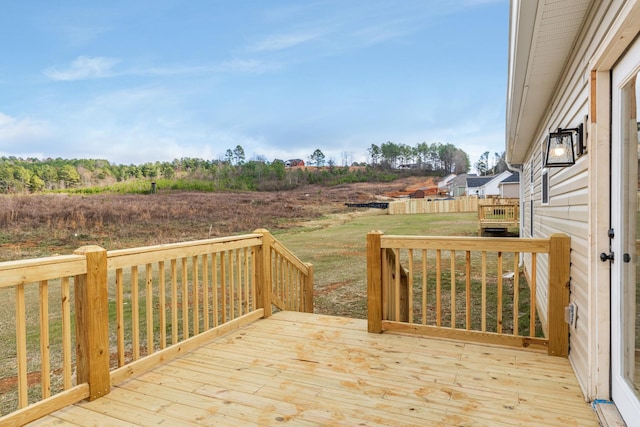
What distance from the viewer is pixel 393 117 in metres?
60.7

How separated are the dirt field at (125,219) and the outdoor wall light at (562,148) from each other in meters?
14.0

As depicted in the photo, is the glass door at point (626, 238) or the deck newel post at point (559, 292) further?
the deck newel post at point (559, 292)

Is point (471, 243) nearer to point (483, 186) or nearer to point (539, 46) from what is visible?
point (539, 46)

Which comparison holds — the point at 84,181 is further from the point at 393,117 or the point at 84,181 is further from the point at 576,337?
the point at 393,117

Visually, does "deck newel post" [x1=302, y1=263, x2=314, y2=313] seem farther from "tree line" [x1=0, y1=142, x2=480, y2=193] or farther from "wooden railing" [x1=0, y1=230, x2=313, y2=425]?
"tree line" [x1=0, y1=142, x2=480, y2=193]

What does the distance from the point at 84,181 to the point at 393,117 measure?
5228 cm

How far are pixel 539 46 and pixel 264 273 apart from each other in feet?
10.4

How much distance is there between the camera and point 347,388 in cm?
236

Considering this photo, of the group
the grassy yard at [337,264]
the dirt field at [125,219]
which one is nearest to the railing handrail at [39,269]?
the grassy yard at [337,264]

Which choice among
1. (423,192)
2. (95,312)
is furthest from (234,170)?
Result: (423,192)

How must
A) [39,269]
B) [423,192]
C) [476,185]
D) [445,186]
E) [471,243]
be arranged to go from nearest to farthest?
[39,269]
[471,243]
[476,185]
[423,192]
[445,186]

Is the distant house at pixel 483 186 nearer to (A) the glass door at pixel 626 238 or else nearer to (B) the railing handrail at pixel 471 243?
(B) the railing handrail at pixel 471 243

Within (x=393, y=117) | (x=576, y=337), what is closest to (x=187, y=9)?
(x=576, y=337)

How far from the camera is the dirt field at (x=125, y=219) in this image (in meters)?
12.7
